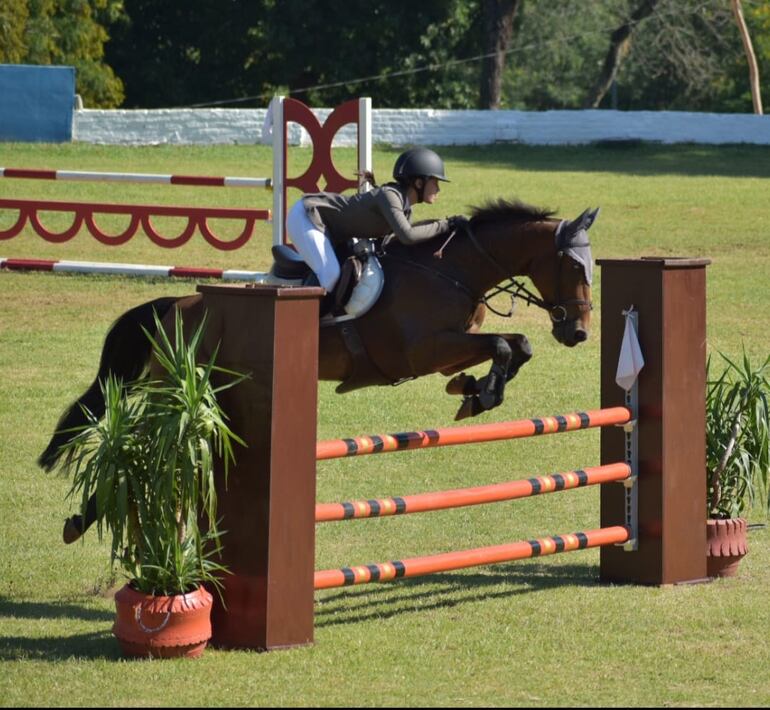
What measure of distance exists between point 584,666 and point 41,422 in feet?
18.2

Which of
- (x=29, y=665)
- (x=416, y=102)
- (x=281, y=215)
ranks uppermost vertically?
(x=416, y=102)

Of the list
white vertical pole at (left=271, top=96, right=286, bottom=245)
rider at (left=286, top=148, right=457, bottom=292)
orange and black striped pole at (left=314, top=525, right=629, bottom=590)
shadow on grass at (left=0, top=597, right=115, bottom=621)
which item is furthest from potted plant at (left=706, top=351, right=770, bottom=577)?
white vertical pole at (left=271, top=96, right=286, bottom=245)

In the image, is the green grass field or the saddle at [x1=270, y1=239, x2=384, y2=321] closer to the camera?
the green grass field

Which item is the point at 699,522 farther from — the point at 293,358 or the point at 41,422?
the point at 41,422

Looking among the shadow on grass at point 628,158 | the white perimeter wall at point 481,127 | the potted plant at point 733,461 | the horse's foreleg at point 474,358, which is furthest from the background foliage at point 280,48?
the potted plant at point 733,461

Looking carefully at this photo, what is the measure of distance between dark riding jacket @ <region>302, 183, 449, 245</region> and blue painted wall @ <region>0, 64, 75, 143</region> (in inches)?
700

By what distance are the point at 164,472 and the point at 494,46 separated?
93.8 ft

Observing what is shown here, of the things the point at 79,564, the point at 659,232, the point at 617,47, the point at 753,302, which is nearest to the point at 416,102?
the point at 617,47

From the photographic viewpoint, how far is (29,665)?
17.0 feet

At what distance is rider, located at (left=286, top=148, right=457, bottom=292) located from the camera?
662 centimetres

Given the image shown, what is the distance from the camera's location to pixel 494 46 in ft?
107

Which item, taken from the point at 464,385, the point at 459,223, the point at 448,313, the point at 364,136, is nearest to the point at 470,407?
the point at 464,385

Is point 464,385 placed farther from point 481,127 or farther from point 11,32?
point 11,32

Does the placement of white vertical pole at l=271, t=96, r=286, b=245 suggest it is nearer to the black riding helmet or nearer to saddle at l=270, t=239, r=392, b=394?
saddle at l=270, t=239, r=392, b=394
